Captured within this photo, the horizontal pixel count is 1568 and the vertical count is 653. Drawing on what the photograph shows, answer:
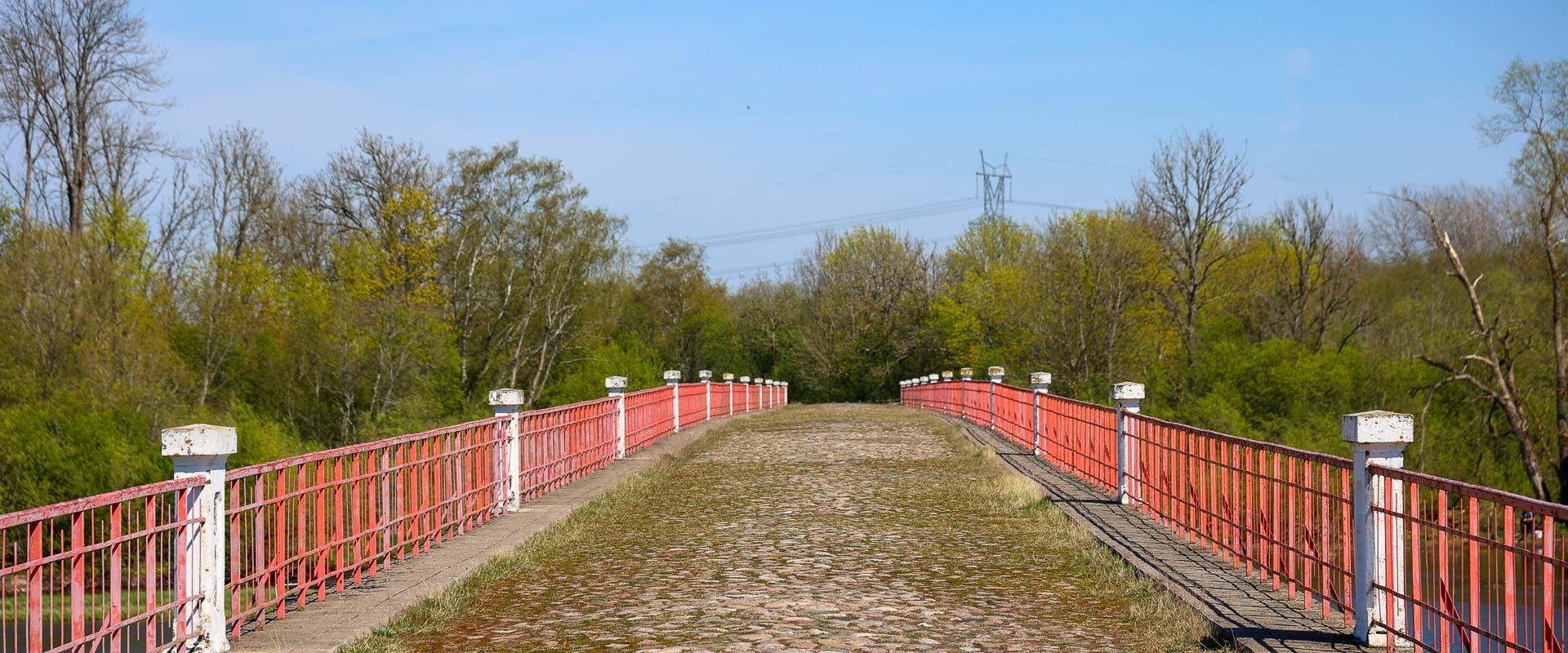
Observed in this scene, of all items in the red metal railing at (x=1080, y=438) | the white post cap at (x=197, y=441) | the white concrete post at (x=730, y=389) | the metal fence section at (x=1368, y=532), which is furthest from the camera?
the white concrete post at (x=730, y=389)

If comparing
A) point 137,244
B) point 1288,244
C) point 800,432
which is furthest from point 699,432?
point 1288,244

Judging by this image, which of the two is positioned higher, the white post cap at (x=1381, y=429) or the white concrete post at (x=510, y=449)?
the white post cap at (x=1381, y=429)

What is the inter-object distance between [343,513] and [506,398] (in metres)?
4.04

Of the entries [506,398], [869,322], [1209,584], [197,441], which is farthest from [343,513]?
[869,322]

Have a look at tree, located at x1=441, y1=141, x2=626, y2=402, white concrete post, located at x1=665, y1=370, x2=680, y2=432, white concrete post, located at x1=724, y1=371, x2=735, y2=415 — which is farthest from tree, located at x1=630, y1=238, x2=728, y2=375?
white concrete post, located at x1=665, y1=370, x2=680, y2=432

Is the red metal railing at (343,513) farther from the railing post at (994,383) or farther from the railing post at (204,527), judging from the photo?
the railing post at (994,383)

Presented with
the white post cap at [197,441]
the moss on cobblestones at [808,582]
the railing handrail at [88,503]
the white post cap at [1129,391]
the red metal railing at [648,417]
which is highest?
the white post cap at [197,441]

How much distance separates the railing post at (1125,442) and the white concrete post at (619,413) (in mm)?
8742

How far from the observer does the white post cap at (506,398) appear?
44.2ft

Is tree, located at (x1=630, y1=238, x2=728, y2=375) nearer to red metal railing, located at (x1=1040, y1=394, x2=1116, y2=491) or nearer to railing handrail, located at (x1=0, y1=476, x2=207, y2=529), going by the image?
red metal railing, located at (x1=1040, y1=394, x2=1116, y2=491)

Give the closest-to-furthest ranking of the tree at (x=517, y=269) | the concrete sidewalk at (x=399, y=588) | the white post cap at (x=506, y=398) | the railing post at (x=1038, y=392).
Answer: the concrete sidewalk at (x=399, y=588) → the white post cap at (x=506, y=398) → the railing post at (x=1038, y=392) → the tree at (x=517, y=269)

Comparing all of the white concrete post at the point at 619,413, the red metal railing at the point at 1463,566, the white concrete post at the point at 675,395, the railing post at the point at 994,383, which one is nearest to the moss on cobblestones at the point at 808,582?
the red metal railing at the point at 1463,566

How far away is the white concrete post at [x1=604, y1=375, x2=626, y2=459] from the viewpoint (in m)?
20.8

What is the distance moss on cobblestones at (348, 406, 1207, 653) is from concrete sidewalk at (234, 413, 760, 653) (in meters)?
0.17
